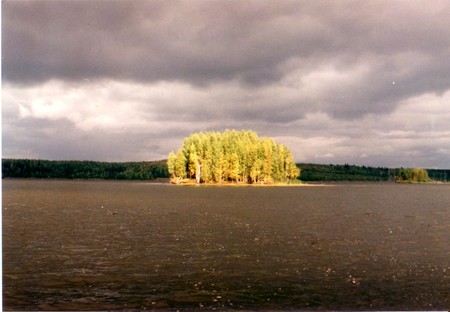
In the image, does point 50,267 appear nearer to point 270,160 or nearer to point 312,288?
point 312,288

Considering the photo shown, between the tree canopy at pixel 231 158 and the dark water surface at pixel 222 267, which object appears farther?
the tree canopy at pixel 231 158

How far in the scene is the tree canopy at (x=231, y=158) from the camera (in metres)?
165

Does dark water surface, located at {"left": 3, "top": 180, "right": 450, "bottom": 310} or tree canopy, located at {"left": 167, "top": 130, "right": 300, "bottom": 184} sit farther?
tree canopy, located at {"left": 167, "top": 130, "right": 300, "bottom": 184}

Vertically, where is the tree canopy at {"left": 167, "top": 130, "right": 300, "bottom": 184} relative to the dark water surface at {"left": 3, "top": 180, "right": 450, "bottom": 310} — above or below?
above

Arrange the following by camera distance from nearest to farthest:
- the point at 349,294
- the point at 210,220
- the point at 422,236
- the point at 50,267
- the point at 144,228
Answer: the point at 349,294, the point at 50,267, the point at 422,236, the point at 144,228, the point at 210,220

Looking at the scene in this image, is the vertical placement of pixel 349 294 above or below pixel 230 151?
below

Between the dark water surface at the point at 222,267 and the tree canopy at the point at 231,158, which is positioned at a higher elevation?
the tree canopy at the point at 231,158

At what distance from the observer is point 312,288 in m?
18.2

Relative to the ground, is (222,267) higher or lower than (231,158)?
lower

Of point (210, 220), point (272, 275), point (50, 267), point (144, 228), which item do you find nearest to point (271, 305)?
point (272, 275)

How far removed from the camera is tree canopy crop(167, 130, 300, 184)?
16538cm

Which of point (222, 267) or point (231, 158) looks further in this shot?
point (231, 158)

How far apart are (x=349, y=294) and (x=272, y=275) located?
12.7 feet

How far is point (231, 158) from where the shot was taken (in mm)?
166500
